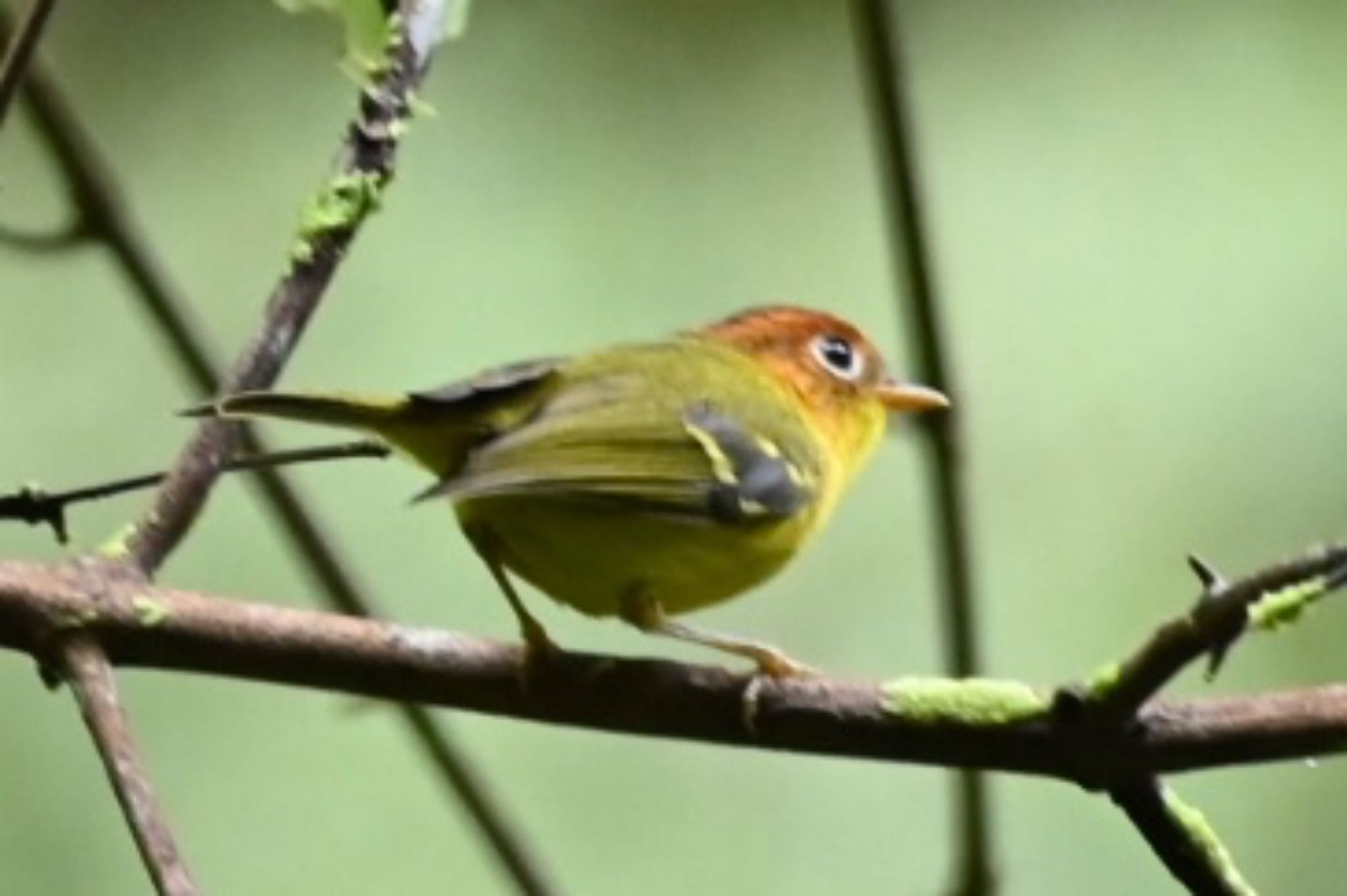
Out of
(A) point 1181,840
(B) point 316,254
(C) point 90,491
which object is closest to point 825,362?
(B) point 316,254

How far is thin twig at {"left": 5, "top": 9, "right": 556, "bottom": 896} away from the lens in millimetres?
1512

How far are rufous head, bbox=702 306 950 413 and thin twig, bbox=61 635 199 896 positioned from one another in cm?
60

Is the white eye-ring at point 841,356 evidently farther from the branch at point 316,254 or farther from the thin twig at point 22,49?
the thin twig at point 22,49

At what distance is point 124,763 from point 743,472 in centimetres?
47

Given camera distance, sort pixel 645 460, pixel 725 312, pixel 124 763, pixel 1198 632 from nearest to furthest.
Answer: pixel 1198 632, pixel 124 763, pixel 645 460, pixel 725 312

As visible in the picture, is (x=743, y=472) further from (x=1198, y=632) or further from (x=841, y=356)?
(x=1198, y=632)

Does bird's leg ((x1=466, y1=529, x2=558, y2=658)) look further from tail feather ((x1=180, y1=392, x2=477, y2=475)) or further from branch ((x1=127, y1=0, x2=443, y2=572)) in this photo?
branch ((x1=127, y1=0, x2=443, y2=572))

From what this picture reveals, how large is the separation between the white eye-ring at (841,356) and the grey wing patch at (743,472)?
0.52 feet

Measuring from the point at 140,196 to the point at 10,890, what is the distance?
65 cm

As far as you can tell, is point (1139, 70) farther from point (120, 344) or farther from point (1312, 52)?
point (120, 344)

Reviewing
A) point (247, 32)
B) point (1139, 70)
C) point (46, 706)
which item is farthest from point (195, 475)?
point (1139, 70)

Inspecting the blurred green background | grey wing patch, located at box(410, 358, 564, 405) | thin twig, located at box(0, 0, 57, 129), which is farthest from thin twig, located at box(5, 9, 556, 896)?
the blurred green background

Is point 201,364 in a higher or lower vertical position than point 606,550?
higher

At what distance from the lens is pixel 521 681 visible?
1.04m
